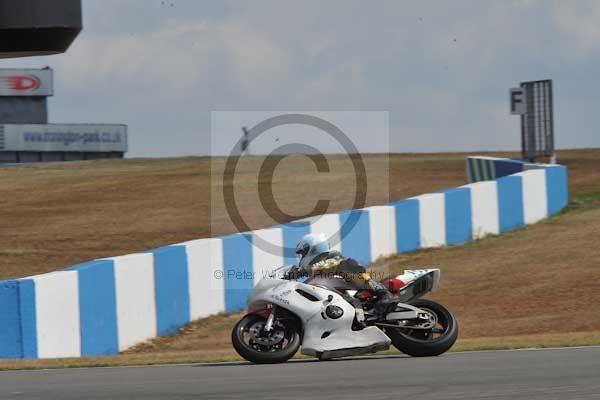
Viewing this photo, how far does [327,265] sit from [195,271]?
4465mm

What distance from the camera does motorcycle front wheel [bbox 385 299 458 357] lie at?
31.1 feet

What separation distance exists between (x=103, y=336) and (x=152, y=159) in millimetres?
26111

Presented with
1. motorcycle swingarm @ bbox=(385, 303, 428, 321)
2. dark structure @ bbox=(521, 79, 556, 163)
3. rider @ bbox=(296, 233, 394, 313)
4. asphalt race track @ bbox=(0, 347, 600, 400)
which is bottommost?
asphalt race track @ bbox=(0, 347, 600, 400)

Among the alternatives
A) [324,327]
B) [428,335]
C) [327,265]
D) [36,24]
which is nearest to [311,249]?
[327,265]

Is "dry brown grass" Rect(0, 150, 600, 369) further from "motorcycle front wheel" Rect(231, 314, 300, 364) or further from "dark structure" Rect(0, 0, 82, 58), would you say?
"dark structure" Rect(0, 0, 82, 58)

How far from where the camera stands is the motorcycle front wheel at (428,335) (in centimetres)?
949

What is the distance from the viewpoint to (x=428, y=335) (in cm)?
968

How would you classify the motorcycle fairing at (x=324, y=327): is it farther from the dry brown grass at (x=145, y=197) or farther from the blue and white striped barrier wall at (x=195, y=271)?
the dry brown grass at (x=145, y=197)

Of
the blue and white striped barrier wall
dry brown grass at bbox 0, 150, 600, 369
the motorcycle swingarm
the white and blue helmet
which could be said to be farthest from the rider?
the blue and white striped barrier wall

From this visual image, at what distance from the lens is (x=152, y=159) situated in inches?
1492

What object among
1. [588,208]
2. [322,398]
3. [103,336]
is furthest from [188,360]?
[588,208]

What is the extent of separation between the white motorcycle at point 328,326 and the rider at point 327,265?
87 mm

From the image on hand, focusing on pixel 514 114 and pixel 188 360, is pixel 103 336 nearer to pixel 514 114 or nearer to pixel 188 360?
pixel 188 360

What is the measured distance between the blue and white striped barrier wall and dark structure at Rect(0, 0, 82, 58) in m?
2.55
